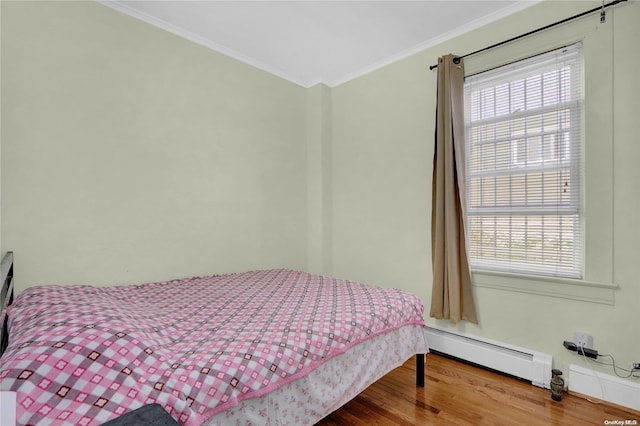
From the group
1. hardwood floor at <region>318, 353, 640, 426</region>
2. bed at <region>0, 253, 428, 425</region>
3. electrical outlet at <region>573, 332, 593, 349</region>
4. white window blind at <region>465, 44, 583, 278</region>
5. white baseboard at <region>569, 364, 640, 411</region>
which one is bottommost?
hardwood floor at <region>318, 353, 640, 426</region>

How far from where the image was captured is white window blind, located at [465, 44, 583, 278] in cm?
218

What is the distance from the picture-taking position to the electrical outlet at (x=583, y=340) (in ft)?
6.81

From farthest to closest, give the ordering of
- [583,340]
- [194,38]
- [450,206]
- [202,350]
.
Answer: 1. [194,38]
2. [450,206]
3. [583,340]
4. [202,350]

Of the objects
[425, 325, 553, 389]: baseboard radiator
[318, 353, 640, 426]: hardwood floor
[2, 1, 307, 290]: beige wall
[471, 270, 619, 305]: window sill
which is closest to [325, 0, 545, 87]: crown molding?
[2, 1, 307, 290]: beige wall

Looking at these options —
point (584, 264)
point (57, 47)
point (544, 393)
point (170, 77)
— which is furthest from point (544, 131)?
point (57, 47)

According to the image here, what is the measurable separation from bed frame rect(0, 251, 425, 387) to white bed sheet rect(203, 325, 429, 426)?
0.70 ft

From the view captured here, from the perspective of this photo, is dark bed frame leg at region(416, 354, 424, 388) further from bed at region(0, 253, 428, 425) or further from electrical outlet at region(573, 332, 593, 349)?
electrical outlet at region(573, 332, 593, 349)

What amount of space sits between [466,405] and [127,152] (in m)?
2.88

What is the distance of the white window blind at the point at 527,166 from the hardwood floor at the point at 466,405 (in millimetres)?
796

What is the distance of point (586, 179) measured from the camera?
210 centimetres

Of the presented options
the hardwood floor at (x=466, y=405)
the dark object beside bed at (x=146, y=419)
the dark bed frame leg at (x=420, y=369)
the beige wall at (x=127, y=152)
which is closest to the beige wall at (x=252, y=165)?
the beige wall at (x=127, y=152)

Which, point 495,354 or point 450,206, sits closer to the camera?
point 495,354

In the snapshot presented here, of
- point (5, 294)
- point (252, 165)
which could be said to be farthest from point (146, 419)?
point (252, 165)

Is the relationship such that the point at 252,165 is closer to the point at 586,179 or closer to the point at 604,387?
the point at 586,179
